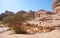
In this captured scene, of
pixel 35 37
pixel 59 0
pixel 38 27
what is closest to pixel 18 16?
pixel 38 27

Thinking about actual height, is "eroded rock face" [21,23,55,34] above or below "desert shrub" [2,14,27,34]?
below

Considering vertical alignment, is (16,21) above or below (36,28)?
above

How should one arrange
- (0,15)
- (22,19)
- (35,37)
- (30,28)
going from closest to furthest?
1. (35,37)
2. (22,19)
3. (30,28)
4. (0,15)

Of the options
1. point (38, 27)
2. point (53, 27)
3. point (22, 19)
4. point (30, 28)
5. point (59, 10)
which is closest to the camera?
point (53, 27)

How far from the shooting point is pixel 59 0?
53.3 m

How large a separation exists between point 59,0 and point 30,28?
33.8m

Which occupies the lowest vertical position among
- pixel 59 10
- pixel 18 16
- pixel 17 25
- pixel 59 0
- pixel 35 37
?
pixel 35 37

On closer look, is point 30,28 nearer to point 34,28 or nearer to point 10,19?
point 34,28

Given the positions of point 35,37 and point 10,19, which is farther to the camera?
point 10,19

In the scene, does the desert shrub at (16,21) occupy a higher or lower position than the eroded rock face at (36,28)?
higher

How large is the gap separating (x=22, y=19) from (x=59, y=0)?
37.4 m

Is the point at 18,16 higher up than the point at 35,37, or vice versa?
the point at 18,16

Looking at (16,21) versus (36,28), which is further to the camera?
(36,28)

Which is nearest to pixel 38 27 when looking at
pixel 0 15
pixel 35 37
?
pixel 35 37
